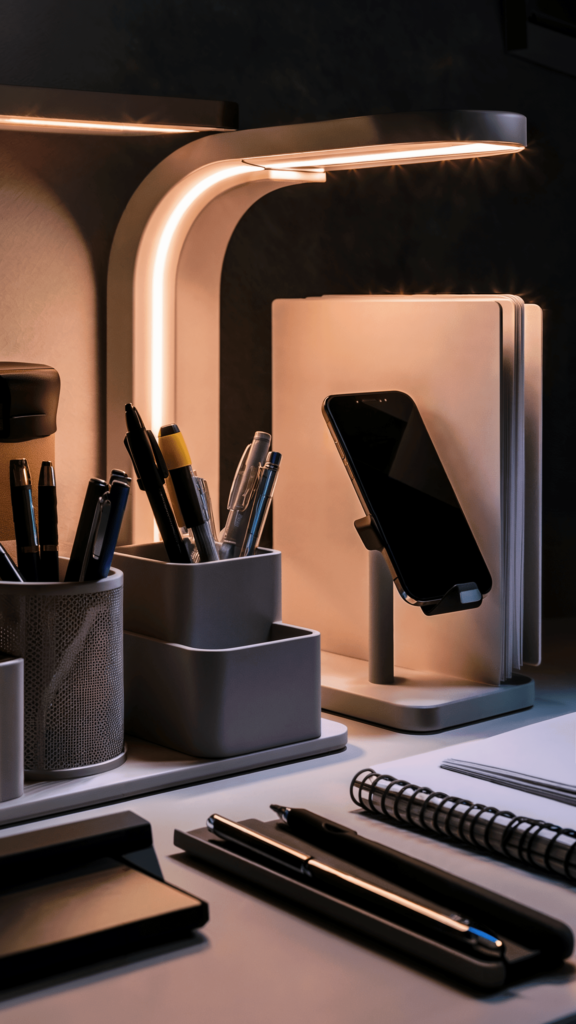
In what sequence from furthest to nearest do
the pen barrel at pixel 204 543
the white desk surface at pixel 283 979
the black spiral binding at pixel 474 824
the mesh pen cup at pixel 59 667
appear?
the pen barrel at pixel 204 543
the mesh pen cup at pixel 59 667
the black spiral binding at pixel 474 824
the white desk surface at pixel 283 979

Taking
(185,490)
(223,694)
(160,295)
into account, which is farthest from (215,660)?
(160,295)

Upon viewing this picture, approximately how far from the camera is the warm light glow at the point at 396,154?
662 mm

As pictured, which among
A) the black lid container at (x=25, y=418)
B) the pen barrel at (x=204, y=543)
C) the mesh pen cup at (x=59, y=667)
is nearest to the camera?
the mesh pen cup at (x=59, y=667)

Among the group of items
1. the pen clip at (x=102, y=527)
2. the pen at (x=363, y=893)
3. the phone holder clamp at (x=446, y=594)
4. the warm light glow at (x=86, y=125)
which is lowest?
the pen at (x=363, y=893)

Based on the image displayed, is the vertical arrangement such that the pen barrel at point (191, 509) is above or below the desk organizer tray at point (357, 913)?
above

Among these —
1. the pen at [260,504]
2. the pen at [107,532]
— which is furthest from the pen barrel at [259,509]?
the pen at [107,532]

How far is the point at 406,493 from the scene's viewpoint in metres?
0.78

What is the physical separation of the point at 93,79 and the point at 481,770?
0.64 meters

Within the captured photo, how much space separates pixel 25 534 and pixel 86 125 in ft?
0.97

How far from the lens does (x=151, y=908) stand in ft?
1.37

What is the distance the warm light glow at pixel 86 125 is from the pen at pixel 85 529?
10.4 inches

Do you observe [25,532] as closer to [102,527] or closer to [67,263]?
[102,527]

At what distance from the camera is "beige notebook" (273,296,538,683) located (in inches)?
30.3

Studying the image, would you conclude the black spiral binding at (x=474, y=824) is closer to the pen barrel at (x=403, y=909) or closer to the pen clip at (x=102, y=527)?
the pen barrel at (x=403, y=909)
